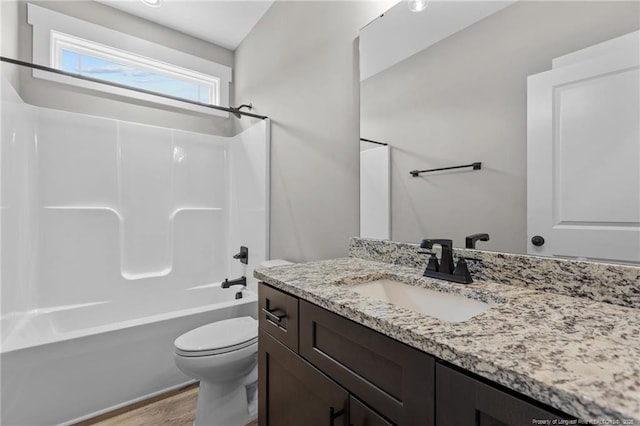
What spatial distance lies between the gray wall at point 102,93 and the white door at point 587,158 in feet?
9.08

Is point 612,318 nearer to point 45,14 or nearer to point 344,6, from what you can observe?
A: point 344,6

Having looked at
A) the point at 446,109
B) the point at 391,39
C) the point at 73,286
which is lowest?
the point at 73,286

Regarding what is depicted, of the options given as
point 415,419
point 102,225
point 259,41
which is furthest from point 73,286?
point 415,419

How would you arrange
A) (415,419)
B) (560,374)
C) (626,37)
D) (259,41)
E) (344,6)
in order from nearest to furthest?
(560,374) < (415,419) < (626,37) < (344,6) < (259,41)

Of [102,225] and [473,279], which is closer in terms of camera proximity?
[473,279]

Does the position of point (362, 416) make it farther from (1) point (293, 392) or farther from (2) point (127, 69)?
(2) point (127, 69)

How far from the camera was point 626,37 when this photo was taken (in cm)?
76

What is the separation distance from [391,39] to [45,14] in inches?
101

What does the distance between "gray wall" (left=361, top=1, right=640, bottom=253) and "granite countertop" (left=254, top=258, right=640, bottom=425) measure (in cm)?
27

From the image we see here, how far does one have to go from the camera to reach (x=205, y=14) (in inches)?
96.8

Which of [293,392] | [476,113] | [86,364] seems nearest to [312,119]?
[476,113]

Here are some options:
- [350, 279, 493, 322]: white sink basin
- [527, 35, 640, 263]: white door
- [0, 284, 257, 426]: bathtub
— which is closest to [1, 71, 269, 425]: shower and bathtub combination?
[0, 284, 257, 426]: bathtub

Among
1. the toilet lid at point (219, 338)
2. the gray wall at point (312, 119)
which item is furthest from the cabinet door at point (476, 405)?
the toilet lid at point (219, 338)

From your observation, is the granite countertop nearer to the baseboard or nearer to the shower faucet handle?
the baseboard
